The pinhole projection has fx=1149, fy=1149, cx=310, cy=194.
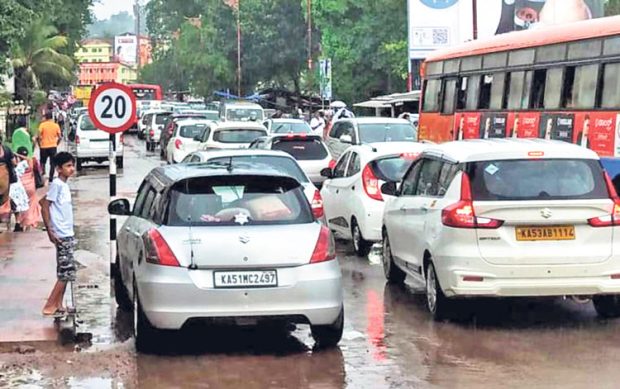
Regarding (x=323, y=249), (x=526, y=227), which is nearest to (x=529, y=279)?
(x=526, y=227)

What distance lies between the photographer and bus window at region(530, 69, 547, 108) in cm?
1891

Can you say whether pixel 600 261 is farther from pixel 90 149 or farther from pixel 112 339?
pixel 90 149

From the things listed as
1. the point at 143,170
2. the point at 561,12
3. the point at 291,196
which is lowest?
the point at 143,170

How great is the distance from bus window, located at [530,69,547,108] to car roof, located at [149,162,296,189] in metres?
9.90

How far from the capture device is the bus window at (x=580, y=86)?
16922 mm

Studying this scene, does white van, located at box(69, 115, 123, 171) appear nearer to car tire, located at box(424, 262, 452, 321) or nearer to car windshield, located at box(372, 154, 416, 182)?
car windshield, located at box(372, 154, 416, 182)

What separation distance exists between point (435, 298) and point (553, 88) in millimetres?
8563

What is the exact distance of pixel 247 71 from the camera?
83188 mm

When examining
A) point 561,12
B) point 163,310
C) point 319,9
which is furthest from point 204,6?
point 163,310

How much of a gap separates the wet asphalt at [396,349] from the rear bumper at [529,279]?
38 cm

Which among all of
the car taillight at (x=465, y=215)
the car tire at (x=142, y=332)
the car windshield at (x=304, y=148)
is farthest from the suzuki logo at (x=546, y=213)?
the car windshield at (x=304, y=148)

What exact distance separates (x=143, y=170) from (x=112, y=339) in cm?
2556

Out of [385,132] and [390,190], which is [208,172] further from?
[385,132]

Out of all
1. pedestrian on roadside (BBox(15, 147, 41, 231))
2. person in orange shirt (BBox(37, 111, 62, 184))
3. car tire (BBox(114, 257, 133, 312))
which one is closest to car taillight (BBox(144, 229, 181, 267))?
car tire (BBox(114, 257, 133, 312))
